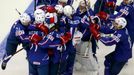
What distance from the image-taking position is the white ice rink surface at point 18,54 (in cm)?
521

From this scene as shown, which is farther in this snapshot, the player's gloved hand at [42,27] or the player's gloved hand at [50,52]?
the player's gloved hand at [50,52]

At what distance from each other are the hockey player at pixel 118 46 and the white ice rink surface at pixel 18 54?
488 mm

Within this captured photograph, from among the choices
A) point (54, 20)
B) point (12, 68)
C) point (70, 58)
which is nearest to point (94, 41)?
point (70, 58)

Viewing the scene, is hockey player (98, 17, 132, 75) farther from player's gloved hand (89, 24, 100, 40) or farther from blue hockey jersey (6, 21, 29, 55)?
blue hockey jersey (6, 21, 29, 55)

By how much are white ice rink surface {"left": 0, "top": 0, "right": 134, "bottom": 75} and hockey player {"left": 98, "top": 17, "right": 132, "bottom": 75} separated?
488mm

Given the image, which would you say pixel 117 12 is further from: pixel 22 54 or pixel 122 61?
pixel 22 54

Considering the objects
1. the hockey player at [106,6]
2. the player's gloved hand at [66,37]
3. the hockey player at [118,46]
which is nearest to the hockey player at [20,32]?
the player's gloved hand at [66,37]

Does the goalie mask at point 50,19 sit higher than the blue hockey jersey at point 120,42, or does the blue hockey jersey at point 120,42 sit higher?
the goalie mask at point 50,19

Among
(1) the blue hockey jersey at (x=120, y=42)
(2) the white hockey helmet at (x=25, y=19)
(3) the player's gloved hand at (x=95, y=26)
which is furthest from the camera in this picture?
(3) the player's gloved hand at (x=95, y=26)

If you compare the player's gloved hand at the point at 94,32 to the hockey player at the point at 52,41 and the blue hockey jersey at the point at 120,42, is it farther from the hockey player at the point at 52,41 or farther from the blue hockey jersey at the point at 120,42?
the hockey player at the point at 52,41

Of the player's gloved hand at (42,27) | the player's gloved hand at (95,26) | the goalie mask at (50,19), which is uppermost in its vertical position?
the goalie mask at (50,19)

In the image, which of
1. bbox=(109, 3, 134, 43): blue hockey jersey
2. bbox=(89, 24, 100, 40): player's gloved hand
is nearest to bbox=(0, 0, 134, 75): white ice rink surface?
bbox=(109, 3, 134, 43): blue hockey jersey

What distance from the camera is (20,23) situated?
420cm

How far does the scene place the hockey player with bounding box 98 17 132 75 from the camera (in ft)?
14.3
